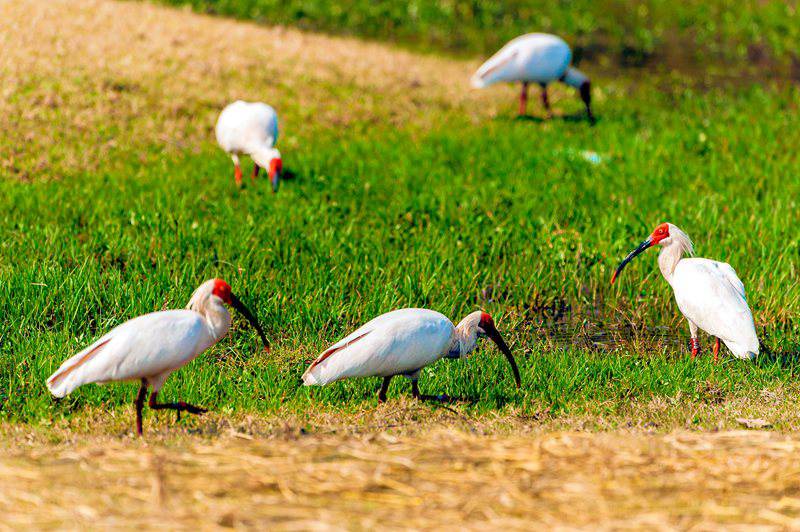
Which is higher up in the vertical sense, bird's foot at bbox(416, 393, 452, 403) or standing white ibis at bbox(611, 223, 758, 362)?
standing white ibis at bbox(611, 223, 758, 362)

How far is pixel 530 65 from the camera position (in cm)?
1295

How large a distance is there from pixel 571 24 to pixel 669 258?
1220 centimetres

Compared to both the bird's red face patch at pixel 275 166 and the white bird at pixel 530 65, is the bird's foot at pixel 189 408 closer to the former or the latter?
the bird's red face patch at pixel 275 166

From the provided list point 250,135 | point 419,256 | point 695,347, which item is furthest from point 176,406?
point 250,135

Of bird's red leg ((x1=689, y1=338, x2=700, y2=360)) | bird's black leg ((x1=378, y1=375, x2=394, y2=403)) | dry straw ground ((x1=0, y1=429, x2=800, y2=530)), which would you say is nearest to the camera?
dry straw ground ((x1=0, y1=429, x2=800, y2=530))

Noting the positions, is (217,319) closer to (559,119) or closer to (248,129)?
(248,129)

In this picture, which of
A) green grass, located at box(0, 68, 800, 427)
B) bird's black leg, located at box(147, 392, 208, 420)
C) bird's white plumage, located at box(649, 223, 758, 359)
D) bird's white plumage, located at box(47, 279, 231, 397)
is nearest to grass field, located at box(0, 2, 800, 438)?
green grass, located at box(0, 68, 800, 427)

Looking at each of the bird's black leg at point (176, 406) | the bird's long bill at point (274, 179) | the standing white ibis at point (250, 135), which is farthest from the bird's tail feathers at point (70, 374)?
the standing white ibis at point (250, 135)

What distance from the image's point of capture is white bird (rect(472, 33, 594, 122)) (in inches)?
510

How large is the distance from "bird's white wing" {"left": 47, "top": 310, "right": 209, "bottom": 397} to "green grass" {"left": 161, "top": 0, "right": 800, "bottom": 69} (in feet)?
42.4

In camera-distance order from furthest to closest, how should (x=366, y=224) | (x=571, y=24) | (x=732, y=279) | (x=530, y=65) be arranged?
(x=571, y=24) → (x=530, y=65) → (x=366, y=224) → (x=732, y=279)

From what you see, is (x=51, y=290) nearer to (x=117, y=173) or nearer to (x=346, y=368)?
(x=346, y=368)

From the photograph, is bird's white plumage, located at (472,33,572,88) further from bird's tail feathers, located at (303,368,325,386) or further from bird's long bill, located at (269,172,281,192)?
bird's tail feathers, located at (303,368,325,386)

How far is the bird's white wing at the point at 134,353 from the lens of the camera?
477 centimetres
